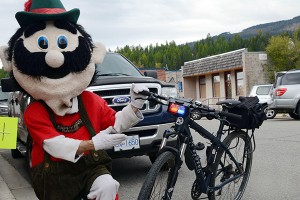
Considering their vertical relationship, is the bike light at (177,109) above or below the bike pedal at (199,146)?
above

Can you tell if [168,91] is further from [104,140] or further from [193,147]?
[104,140]

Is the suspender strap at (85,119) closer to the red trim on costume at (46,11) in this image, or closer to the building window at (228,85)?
the red trim on costume at (46,11)

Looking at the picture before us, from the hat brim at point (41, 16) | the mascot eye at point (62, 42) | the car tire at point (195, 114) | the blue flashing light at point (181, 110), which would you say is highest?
the hat brim at point (41, 16)

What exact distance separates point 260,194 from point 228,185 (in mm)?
741

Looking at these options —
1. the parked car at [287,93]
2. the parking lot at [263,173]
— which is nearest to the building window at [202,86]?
the parked car at [287,93]

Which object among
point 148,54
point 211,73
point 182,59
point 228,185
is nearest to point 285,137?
point 228,185

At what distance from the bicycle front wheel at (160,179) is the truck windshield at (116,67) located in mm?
2721

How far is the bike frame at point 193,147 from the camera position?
312 centimetres

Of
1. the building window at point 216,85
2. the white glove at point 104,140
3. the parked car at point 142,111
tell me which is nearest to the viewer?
the white glove at point 104,140

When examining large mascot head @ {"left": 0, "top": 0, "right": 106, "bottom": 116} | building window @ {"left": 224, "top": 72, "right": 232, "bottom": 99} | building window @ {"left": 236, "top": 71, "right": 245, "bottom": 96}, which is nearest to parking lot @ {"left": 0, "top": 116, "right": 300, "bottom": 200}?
large mascot head @ {"left": 0, "top": 0, "right": 106, "bottom": 116}

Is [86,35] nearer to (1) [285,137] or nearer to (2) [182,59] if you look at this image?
(1) [285,137]

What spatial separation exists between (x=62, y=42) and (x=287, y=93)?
39.1 feet

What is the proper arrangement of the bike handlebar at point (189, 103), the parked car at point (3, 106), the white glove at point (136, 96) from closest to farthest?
the white glove at point (136, 96) < the bike handlebar at point (189, 103) < the parked car at point (3, 106)

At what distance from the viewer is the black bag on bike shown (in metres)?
3.73
